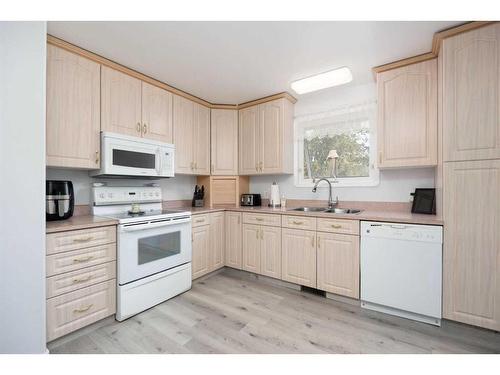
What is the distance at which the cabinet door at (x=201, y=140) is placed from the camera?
2.96 metres

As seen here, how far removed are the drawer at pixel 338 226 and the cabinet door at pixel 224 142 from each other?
1492mm

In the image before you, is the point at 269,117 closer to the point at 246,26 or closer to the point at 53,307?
the point at 246,26

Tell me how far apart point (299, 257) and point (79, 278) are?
1.93 m

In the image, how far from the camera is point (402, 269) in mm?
1846

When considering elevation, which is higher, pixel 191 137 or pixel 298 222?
pixel 191 137

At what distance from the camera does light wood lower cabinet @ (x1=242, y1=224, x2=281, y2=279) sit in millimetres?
2510

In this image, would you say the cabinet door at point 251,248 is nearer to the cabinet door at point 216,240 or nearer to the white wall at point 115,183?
the cabinet door at point 216,240

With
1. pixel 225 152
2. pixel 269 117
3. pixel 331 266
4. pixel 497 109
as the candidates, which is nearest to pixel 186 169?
pixel 225 152

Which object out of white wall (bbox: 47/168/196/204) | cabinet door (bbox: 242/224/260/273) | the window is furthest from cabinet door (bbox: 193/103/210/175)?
the window

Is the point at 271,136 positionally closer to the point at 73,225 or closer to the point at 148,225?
the point at 148,225

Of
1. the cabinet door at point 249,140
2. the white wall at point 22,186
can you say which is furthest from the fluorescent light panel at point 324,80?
the white wall at point 22,186

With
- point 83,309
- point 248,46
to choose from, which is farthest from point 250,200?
point 83,309

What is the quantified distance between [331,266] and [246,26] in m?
2.20

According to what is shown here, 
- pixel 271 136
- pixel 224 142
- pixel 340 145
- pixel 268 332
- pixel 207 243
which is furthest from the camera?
pixel 224 142
